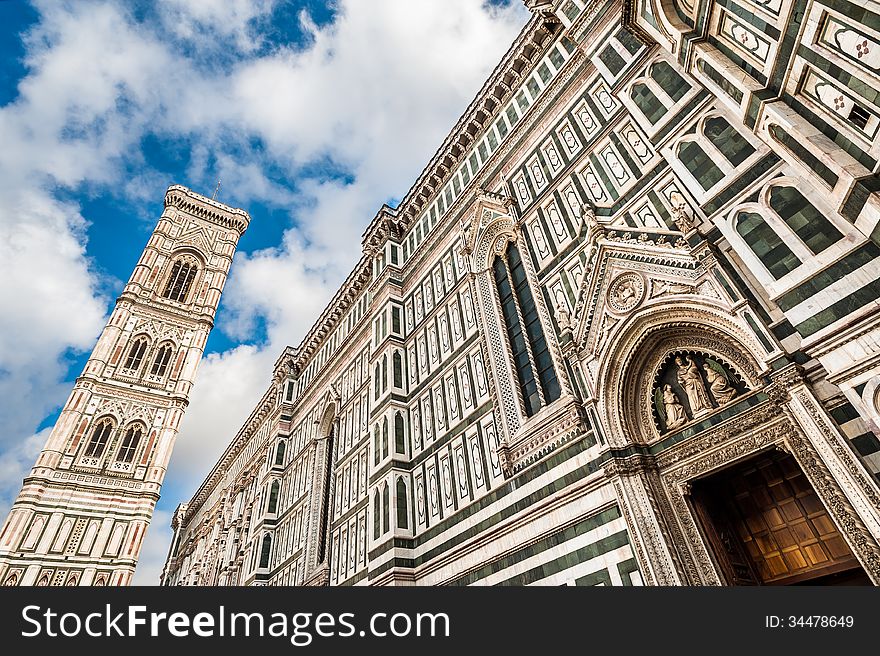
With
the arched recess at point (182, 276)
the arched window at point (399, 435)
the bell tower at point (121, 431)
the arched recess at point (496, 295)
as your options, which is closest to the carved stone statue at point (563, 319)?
the arched recess at point (496, 295)

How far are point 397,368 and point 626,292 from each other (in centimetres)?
1076

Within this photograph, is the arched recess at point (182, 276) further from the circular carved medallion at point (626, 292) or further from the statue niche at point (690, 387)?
the statue niche at point (690, 387)

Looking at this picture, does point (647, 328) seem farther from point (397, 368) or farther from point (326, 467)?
point (326, 467)

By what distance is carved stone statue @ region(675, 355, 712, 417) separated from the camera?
8.53 meters

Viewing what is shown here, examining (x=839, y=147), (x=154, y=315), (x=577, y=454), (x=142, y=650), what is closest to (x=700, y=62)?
(x=839, y=147)

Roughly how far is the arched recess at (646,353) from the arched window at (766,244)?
3.39 ft

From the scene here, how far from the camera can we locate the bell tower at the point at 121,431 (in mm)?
28797

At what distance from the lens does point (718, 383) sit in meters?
8.40

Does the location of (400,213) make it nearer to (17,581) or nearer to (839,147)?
(839,147)

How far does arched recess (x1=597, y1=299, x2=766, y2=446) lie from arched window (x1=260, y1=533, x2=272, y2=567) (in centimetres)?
2011

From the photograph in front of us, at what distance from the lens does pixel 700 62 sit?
31.1ft

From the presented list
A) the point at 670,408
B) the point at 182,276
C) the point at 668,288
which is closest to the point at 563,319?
the point at 668,288

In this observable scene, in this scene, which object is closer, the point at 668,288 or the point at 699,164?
the point at 668,288

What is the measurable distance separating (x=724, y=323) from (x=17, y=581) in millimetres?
36140
